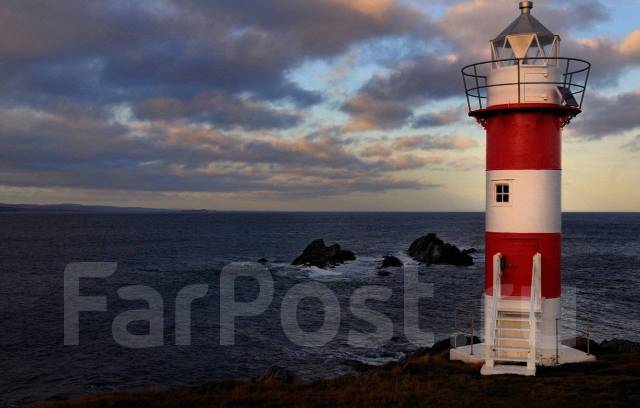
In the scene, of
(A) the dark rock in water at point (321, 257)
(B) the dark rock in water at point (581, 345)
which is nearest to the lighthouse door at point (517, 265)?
(B) the dark rock in water at point (581, 345)

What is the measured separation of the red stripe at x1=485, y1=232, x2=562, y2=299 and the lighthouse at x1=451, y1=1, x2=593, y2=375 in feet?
0.07

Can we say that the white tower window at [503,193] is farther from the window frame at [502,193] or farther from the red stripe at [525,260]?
the red stripe at [525,260]

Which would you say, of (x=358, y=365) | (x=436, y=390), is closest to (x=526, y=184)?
(x=436, y=390)

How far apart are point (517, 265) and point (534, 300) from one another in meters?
1.00

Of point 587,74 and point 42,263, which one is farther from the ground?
point 587,74

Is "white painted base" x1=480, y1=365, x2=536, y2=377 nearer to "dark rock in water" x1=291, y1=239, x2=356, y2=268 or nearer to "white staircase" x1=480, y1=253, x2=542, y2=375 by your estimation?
"white staircase" x1=480, y1=253, x2=542, y2=375

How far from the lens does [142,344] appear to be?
89.5ft

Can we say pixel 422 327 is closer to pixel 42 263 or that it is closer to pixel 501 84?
pixel 501 84

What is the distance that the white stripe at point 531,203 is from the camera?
13219 mm

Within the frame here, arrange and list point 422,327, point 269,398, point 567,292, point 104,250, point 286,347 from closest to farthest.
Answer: point 269,398, point 286,347, point 422,327, point 567,292, point 104,250

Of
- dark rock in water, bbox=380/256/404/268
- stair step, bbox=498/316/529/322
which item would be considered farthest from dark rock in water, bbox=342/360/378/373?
dark rock in water, bbox=380/256/404/268

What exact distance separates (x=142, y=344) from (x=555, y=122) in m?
22.1

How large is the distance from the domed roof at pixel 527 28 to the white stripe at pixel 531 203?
3.25 metres

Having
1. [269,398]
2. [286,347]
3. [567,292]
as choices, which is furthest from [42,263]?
[269,398]
